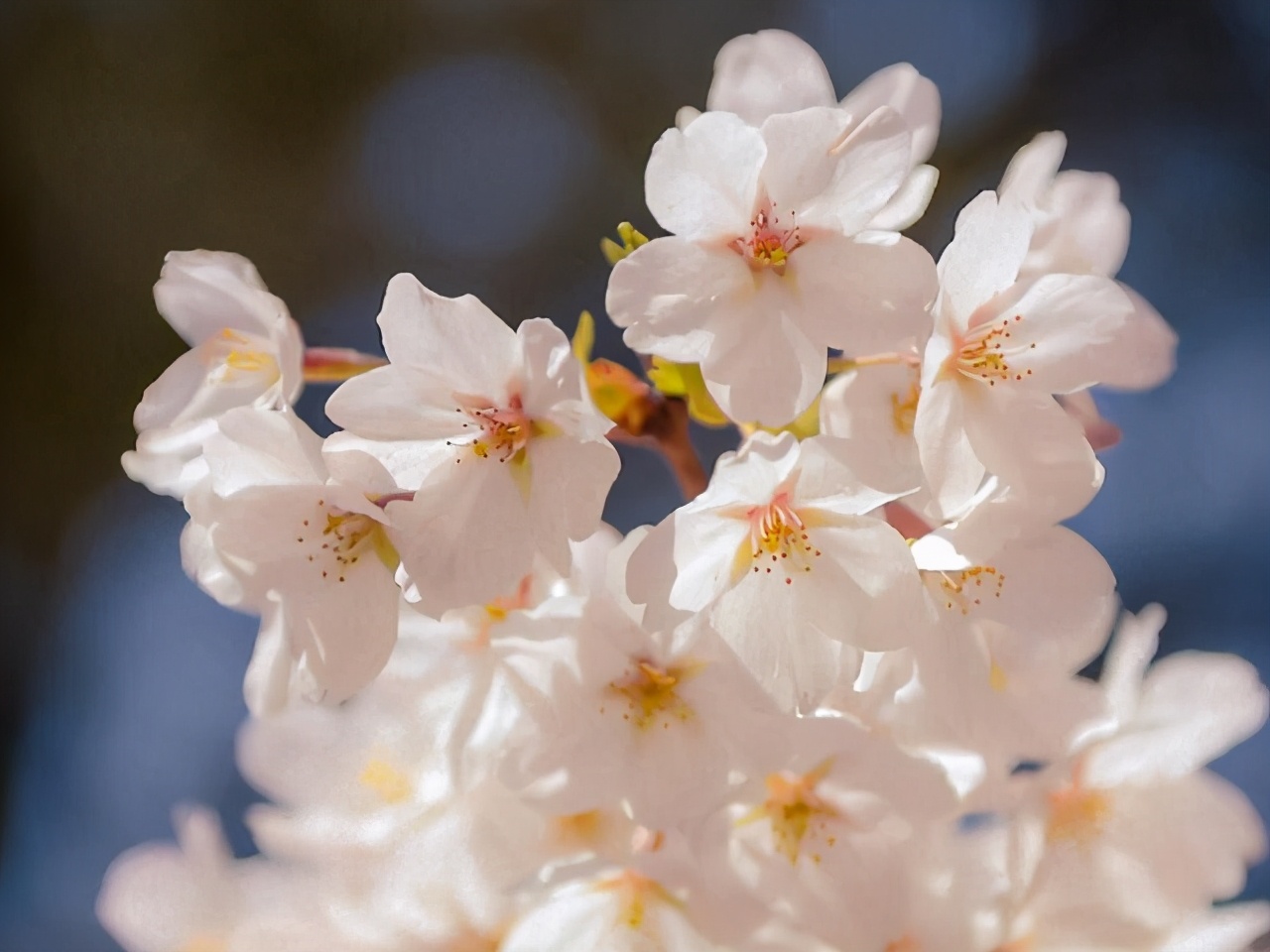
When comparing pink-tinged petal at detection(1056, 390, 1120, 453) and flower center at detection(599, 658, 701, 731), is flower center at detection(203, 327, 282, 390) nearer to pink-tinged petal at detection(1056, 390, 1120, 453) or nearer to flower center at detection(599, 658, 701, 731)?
flower center at detection(599, 658, 701, 731)

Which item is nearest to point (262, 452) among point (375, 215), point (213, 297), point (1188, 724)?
point (213, 297)

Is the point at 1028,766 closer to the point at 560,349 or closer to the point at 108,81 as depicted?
the point at 560,349

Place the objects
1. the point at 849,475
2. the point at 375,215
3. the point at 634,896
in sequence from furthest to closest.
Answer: the point at 375,215 < the point at 634,896 < the point at 849,475

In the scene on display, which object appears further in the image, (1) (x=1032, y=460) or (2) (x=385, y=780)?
(2) (x=385, y=780)

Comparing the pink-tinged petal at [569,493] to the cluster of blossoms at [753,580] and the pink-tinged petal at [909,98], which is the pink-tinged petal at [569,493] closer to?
the cluster of blossoms at [753,580]

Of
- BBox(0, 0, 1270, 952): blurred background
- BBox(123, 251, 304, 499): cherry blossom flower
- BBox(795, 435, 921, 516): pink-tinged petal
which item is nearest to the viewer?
BBox(795, 435, 921, 516): pink-tinged petal

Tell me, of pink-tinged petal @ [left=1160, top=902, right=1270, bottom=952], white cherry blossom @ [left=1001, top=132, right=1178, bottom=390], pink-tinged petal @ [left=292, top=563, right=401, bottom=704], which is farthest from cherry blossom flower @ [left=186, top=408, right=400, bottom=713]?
pink-tinged petal @ [left=1160, top=902, right=1270, bottom=952]

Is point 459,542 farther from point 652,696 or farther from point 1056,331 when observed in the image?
point 1056,331
